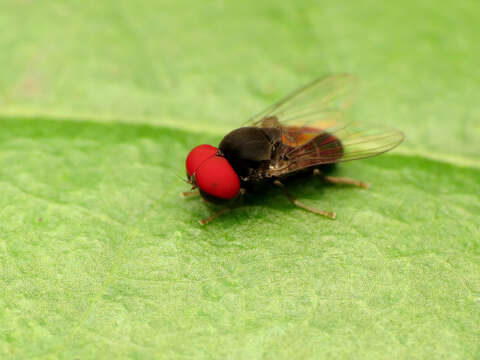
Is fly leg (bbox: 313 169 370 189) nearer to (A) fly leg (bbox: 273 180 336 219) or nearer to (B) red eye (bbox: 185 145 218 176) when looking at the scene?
(A) fly leg (bbox: 273 180 336 219)

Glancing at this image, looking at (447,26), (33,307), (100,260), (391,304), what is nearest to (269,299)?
(391,304)

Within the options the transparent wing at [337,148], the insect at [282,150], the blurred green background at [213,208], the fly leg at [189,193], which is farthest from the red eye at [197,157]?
the transparent wing at [337,148]

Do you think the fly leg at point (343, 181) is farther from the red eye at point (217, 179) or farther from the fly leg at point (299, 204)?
the red eye at point (217, 179)

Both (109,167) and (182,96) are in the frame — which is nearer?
(109,167)

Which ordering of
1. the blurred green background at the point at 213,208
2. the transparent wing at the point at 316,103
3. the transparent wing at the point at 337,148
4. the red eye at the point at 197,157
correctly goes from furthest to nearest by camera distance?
the transparent wing at the point at 316,103, the transparent wing at the point at 337,148, the red eye at the point at 197,157, the blurred green background at the point at 213,208

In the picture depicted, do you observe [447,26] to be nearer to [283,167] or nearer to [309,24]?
[309,24]

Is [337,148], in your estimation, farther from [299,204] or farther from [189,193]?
[189,193]

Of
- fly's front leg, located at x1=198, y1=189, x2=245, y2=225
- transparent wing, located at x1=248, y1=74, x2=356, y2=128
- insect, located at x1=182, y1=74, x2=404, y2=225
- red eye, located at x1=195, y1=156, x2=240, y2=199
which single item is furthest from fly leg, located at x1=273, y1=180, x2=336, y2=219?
transparent wing, located at x1=248, y1=74, x2=356, y2=128
